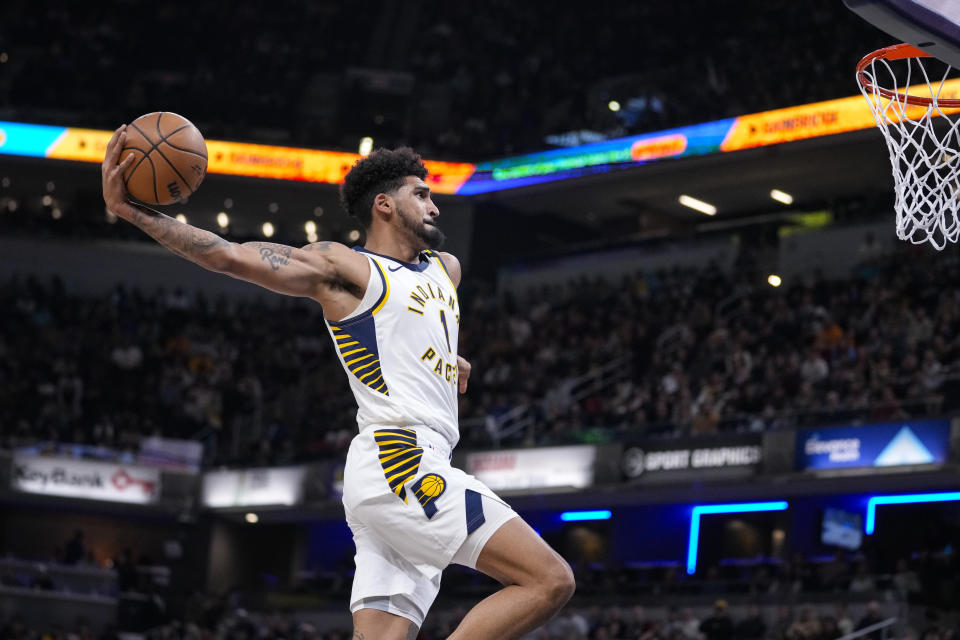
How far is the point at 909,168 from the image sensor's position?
26.7 ft

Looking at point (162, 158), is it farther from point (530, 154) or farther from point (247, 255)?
point (530, 154)

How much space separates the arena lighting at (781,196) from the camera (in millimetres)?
28781

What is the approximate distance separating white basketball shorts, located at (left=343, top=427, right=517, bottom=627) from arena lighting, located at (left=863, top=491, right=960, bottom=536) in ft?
53.7

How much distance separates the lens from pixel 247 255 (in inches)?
198

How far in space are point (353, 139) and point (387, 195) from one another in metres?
26.5

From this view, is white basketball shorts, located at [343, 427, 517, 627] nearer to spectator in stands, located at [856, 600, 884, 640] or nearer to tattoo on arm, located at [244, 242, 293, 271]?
tattoo on arm, located at [244, 242, 293, 271]

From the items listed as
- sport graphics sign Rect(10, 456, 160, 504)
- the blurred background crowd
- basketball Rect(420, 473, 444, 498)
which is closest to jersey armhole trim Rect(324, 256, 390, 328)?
basketball Rect(420, 473, 444, 498)

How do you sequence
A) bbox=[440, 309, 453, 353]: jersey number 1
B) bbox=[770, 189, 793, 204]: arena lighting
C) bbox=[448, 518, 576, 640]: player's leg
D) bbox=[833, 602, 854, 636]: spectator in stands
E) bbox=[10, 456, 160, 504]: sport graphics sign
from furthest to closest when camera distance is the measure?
bbox=[770, 189, 793, 204]: arena lighting
bbox=[10, 456, 160, 504]: sport graphics sign
bbox=[833, 602, 854, 636]: spectator in stands
bbox=[440, 309, 453, 353]: jersey number 1
bbox=[448, 518, 576, 640]: player's leg

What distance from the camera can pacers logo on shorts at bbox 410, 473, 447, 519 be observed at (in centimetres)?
507

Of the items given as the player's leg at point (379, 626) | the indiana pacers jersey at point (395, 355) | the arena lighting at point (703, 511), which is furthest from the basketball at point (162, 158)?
the arena lighting at point (703, 511)

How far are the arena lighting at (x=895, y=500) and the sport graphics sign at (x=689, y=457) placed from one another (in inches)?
107

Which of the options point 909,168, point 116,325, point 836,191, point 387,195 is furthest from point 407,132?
point 387,195

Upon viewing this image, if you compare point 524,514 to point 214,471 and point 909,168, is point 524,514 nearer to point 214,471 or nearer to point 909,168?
point 214,471

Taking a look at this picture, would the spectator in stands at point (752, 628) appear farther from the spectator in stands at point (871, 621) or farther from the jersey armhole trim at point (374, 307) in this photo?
the jersey armhole trim at point (374, 307)
